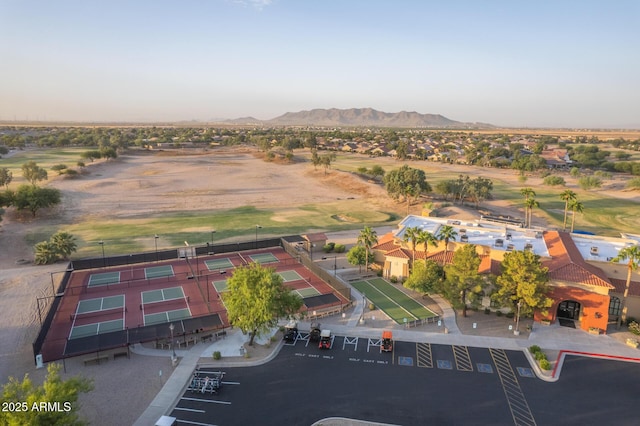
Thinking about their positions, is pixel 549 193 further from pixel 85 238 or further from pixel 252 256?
pixel 85 238

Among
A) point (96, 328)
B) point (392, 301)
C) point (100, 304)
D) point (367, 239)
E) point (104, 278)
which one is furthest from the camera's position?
point (367, 239)

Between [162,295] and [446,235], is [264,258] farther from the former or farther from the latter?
[446,235]

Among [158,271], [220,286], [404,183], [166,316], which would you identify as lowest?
[166,316]

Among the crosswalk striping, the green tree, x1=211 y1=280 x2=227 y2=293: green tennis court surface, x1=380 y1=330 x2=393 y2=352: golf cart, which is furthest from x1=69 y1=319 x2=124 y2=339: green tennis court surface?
the crosswalk striping

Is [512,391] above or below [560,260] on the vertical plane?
below

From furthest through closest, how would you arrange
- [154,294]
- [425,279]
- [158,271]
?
[158,271], [154,294], [425,279]

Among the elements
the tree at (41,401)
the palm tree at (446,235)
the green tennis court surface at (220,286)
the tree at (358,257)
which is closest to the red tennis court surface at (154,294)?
the green tennis court surface at (220,286)

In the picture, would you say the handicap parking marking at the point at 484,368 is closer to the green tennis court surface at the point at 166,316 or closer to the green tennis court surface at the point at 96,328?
the green tennis court surface at the point at 166,316

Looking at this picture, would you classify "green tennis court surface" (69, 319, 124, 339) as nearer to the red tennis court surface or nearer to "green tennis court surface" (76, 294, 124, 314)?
the red tennis court surface

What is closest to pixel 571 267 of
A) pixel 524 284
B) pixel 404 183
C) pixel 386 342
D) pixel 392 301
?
pixel 524 284
